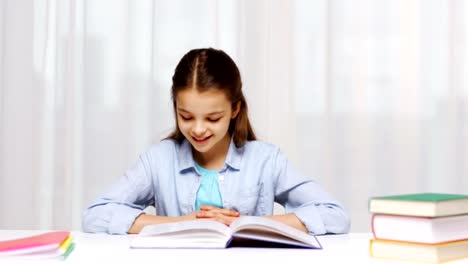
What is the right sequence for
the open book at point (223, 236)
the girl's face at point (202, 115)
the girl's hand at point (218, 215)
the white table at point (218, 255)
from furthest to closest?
the girl's face at point (202, 115) → the girl's hand at point (218, 215) → the open book at point (223, 236) → the white table at point (218, 255)

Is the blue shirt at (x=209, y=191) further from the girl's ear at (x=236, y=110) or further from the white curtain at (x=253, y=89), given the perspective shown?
the white curtain at (x=253, y=89)

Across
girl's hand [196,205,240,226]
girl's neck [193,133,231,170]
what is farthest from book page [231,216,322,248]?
girl's neck [193,133,231,170]

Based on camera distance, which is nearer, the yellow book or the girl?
the yellow book

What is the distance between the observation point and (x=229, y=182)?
189 centimetres

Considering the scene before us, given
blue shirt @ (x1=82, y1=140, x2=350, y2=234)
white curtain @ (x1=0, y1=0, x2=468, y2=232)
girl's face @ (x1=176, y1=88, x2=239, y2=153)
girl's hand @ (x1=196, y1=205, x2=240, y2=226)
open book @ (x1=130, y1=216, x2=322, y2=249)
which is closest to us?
open book @ (x1=130, y1=216, x2=322, y2=249)

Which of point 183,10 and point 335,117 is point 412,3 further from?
point 183,10

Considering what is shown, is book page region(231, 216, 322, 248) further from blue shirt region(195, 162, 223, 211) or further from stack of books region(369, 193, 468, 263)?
blue shirt region(195, 162, 223, 211)

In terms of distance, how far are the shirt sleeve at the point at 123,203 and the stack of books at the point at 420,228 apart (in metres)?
0.65

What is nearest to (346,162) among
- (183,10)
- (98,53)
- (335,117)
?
(335,117)

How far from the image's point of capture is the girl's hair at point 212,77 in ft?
5.83

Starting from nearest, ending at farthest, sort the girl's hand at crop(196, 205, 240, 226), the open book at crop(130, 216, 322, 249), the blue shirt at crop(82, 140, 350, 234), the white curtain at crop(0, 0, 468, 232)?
the open book at crop(130, 216, 322, 249) < the girl's hand at crop(196, 205, 240, 226) < the blue shirt at crop(82, 140, 350, 234) < the white curtain at crop(0, 0, 468, 232)

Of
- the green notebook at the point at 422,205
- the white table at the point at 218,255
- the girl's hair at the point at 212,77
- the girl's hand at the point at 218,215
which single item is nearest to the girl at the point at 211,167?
the girl's hair at the point at 212,77

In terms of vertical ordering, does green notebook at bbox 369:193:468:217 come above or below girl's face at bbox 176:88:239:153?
below

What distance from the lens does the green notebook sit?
3.77ft
